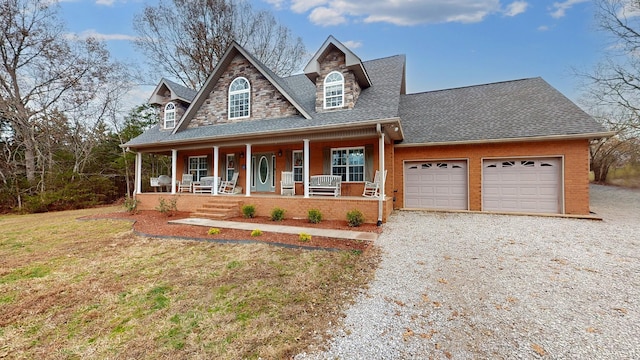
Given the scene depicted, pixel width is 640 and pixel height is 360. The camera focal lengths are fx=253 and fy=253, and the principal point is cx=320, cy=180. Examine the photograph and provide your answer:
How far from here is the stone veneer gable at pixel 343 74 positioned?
387 inches

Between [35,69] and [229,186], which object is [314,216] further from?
[35,69]

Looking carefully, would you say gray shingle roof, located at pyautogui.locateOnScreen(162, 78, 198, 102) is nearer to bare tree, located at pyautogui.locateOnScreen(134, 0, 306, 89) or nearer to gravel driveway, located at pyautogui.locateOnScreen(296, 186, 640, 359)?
bare tree, located at pyautogui.locateOnScreen(134, 0, 306, 89)

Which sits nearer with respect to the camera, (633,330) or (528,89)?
(633,330)

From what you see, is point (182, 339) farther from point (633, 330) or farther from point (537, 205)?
point (537, 205)

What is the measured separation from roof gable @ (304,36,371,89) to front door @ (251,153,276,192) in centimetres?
420

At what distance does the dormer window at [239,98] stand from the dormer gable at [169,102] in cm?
368

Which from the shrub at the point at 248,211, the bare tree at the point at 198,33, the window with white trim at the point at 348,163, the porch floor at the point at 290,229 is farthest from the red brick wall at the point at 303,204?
→ the bare tree at the point at 198,33

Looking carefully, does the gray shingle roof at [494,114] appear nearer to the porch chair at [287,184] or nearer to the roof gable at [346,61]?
the roof gable at [346,61]

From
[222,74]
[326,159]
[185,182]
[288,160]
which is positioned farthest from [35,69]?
[326,159]

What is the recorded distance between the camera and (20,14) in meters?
14.3

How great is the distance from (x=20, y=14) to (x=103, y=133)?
737 cm

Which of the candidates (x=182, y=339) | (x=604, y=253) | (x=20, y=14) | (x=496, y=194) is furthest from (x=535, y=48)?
(x=20, y=14)

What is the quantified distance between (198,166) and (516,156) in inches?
569

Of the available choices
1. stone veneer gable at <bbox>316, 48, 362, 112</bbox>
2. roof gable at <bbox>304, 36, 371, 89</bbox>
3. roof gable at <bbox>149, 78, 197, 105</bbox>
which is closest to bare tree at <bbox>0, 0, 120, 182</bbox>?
roof gable at <bbox>149, 78, 197, 105</bbox>
